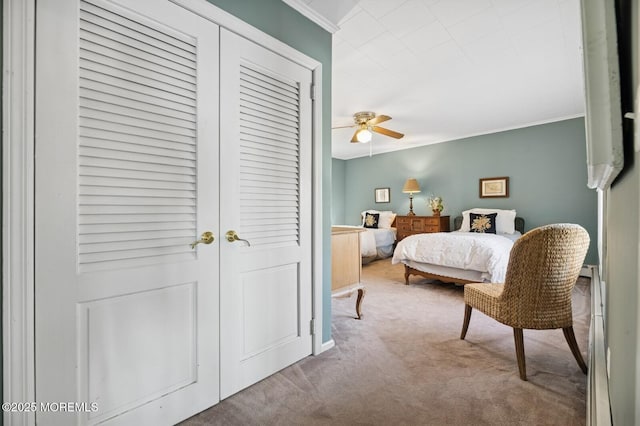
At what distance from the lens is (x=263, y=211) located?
6.08 ft

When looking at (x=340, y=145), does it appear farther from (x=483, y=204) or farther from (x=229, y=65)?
(x=229, y=65)

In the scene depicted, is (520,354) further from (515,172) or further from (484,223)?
(515,172)

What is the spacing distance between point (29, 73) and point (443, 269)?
157 inches

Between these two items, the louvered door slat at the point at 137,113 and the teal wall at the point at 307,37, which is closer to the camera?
the louvered door slat at the point at 137,113

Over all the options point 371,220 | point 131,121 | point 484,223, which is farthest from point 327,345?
point 371,220

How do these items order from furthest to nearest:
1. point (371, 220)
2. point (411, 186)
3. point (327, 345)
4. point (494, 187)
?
1. point (371, 220)
2. point (411, 186)
3. point (494, 187)
4. point (327, 345)

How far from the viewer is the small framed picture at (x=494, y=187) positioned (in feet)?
17.6

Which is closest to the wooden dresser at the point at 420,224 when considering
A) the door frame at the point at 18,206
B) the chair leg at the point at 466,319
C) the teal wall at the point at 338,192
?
the teal wall at the point at 338,192

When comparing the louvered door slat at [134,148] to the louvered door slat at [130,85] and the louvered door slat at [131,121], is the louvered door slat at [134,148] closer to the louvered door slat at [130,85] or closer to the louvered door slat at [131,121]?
the louvered door slat at [131,121]

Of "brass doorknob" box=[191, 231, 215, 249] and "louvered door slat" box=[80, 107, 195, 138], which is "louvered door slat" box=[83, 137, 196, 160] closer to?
"louvered door slat" box=[80, 107, 195, 138]

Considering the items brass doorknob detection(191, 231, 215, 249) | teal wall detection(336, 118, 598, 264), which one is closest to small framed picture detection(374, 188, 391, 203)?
teal wall detection(336, 118, 598, 264)

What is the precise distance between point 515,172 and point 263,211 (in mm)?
5088

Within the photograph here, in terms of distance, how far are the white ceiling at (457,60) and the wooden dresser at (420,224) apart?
1.84 m

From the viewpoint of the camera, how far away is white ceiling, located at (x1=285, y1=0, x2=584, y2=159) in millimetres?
2193
